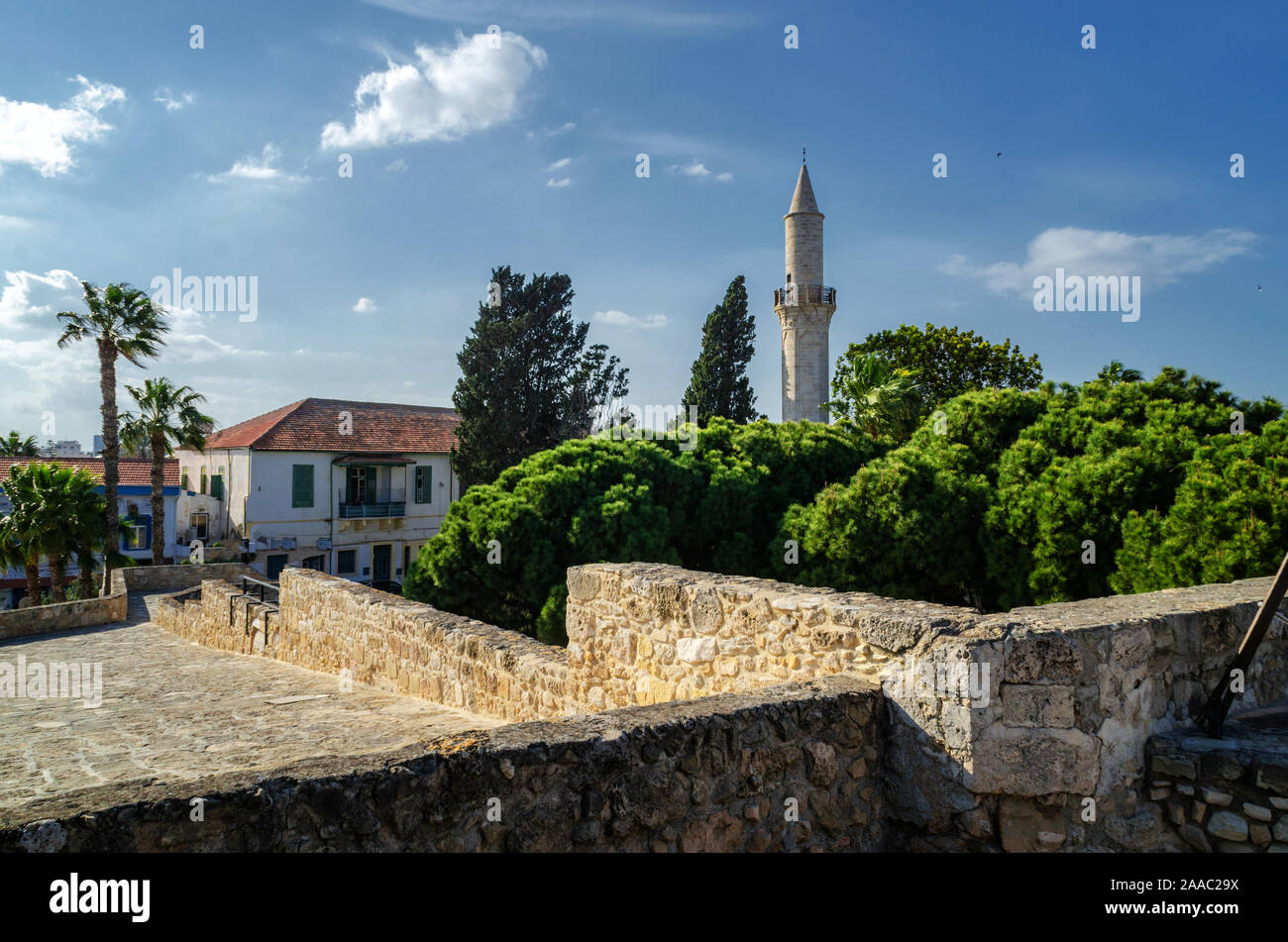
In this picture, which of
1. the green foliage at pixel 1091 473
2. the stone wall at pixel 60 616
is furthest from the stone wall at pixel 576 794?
the stone wall at pixel 60 616

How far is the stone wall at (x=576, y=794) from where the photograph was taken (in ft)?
7.09

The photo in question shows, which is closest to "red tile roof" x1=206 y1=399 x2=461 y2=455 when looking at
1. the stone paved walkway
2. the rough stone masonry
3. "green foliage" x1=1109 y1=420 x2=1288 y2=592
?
the stone paved walkway

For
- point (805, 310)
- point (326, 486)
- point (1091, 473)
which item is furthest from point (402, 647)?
point (805, 310)

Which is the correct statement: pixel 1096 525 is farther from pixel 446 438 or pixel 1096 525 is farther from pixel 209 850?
pixel 446 438

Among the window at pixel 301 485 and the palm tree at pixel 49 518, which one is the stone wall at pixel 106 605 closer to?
the palm tree at pixel 49 518

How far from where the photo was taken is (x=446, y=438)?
123 ft

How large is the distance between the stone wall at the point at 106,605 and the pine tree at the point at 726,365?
1907 cm

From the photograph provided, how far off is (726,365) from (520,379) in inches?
344

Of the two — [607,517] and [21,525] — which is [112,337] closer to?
[21,525]

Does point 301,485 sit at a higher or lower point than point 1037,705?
higher

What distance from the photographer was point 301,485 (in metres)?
31.1

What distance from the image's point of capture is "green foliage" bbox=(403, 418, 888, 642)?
16.3 metres

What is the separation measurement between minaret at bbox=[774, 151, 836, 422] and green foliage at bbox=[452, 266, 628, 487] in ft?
28.0
